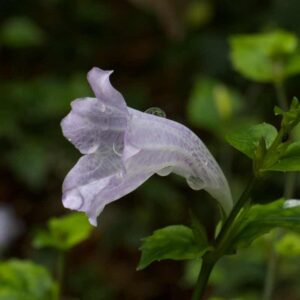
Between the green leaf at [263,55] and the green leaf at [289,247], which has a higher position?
the green leaf at [263,55]

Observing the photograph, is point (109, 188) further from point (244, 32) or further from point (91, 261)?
point (244, 32)

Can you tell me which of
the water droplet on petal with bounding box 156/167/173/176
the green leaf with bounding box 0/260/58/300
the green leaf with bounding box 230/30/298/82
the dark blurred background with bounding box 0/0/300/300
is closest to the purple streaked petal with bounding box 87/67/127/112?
the water droplet on petal with bounding box 156/167/173/176

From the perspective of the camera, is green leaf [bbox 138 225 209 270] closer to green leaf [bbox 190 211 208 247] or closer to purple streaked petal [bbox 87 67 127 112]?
green leaf [bbox 190 211 208 247]

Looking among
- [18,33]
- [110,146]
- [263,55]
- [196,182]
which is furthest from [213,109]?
[110,146]

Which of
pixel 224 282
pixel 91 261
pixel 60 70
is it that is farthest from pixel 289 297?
pixel 60 70

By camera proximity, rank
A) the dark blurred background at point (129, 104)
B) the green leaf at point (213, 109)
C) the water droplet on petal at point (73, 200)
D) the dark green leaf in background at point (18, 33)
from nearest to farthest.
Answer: the water droplet on petal at point (73, 200) < the green leaf at point (213, 109) < the dark blurred background at point (129, 104) < the dark green leaf in background at point (18, 33)

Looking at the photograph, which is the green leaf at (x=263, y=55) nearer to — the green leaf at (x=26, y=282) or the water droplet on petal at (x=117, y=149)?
the green leaf at (x=26, y=282)

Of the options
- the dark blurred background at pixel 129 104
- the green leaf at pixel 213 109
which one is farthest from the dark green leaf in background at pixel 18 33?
the green leaf at pixel 213 109
